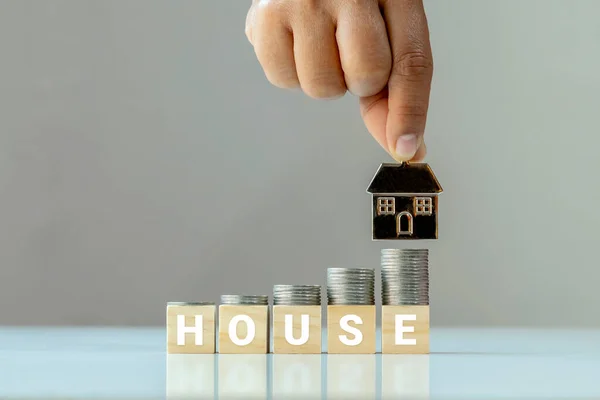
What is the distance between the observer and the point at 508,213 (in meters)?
7.50

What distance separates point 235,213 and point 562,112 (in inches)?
97.6

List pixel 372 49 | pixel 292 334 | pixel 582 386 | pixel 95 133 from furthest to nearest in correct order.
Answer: pixel 95 133, pixel 292 334, pixel 582 386, pixel 372 49

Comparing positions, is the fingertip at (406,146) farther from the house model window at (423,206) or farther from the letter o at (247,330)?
the letter o at (247,330)

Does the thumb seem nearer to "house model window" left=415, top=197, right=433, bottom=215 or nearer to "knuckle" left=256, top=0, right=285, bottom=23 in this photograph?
"knuckle" left=256, top=0, right=285, bottom=23

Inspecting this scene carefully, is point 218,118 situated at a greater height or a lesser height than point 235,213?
greater

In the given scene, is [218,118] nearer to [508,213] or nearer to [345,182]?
[345,182]

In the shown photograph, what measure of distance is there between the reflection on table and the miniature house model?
0.37 metres

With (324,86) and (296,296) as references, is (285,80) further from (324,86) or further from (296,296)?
(296,296)

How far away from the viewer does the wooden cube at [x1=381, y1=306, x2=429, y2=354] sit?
3.18 metres

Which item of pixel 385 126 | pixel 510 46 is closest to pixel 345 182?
pixel 510 46

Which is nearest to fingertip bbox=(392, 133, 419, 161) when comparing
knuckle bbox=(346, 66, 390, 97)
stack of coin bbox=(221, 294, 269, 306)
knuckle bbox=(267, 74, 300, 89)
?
knuckle bbox=(346, 66, 390, 97)

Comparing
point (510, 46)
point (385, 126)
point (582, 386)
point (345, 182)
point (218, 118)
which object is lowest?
point (582, 386)

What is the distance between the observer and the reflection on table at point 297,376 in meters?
2.11

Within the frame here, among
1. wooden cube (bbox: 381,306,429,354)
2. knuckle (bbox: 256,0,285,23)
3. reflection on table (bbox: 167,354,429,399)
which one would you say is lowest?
reflection on table (bbox: 167,354,429,399)
